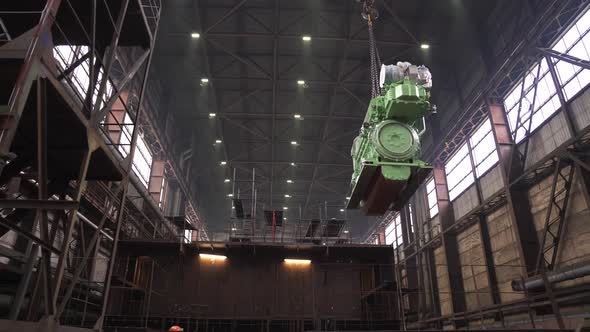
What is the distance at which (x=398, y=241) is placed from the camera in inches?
1502

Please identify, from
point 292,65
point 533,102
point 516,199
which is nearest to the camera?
point 533,102

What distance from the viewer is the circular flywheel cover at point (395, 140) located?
1006 centimetres

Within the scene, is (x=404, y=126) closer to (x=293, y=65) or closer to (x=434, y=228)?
(x=293, y=65)

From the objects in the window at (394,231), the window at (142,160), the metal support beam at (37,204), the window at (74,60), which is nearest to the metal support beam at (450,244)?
the window at (394,231)

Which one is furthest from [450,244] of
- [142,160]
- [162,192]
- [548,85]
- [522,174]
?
[142,160]

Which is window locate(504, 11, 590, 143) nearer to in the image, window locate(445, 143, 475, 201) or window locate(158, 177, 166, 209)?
window locate(445, 143, 475, 201)

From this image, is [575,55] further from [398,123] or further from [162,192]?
[162,192]

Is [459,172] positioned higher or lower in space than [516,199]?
higher

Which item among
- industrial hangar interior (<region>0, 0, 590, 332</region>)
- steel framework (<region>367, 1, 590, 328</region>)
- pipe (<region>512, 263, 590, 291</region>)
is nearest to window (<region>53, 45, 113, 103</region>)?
industrial hangar interior (<region>0, 0, 590, 332</region>)

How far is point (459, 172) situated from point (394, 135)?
17.5 meters

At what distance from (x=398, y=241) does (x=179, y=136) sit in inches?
862

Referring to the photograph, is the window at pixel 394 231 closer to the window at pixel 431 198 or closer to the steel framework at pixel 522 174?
the window at pixel 431 198

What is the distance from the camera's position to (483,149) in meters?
22.8

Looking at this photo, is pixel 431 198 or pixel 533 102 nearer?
pixel 533 102
